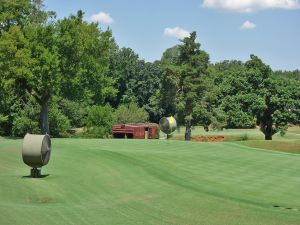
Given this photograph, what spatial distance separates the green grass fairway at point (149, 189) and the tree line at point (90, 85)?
685 inches

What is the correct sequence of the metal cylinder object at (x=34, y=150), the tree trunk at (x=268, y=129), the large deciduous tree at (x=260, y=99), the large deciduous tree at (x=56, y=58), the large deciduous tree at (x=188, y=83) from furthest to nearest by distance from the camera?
the large deciduous tree at (x=188, y=83) < the tree trunk at (x=268, y=129) < the large deciduous tree at (x=260, y=99) < the large deciduous tree at (x=56, y=58) < the metal cylinder object at (x=34, y=150)

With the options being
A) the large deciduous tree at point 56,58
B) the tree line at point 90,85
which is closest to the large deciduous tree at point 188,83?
the tree line at point 90,85

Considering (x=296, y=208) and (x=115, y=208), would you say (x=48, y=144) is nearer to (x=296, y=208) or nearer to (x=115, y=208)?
(x=115, y=208)

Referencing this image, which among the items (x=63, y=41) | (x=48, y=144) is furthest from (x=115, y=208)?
(x=63, y=41)

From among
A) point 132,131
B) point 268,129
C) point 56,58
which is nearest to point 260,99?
point 268,129

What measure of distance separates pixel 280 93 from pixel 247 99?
422 cm

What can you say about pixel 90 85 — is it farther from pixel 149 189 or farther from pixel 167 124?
pixel 149 189

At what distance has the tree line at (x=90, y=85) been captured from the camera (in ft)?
152

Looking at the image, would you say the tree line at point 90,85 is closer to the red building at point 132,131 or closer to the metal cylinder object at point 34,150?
the red building at point 132,131

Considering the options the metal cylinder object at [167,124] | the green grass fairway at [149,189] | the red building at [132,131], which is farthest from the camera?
the red building at [132,131]

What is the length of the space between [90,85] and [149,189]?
3140cm

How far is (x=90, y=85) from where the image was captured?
1954 inches

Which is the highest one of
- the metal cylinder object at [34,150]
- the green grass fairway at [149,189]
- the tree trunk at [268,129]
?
the tree trunk at [268,129]

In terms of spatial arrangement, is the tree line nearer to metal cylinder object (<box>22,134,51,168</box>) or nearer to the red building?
the red building
